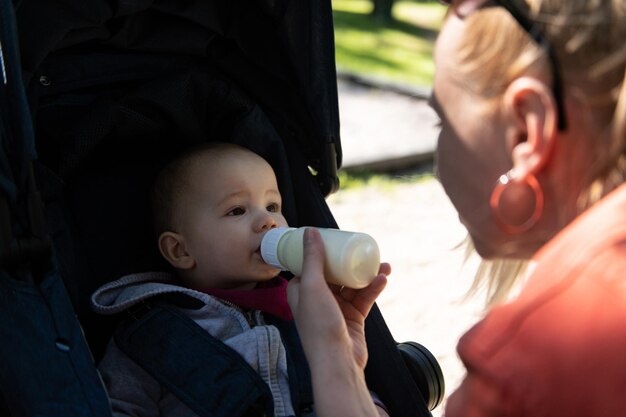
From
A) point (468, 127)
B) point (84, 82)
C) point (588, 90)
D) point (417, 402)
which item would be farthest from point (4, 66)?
point (417, 402)

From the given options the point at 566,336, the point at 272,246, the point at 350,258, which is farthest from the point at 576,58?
the point at 272,246

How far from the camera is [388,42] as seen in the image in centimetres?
1048

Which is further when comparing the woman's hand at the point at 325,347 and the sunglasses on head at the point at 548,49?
the woman's hand at the point at 325,347

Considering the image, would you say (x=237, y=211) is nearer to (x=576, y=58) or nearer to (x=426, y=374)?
(x=426, y=374)

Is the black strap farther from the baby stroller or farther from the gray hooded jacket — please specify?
the baby stroller

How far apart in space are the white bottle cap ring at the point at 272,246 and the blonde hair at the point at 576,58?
63 cm

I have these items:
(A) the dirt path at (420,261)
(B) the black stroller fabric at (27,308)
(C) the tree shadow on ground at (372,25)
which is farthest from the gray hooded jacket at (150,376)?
(C) the tree shadow on ground at (372,25)

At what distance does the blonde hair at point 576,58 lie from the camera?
1.22 m

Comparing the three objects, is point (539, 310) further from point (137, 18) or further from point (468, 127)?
point (137, 18)

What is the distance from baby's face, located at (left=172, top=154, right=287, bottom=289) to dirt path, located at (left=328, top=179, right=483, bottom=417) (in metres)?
1.41

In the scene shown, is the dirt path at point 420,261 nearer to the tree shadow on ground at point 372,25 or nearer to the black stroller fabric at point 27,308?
the black stroller fabric at point 27,308

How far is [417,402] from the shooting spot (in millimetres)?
2098

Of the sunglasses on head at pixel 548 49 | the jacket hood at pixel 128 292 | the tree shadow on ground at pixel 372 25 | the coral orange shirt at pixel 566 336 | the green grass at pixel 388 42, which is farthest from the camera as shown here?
the tree shadow on ground at pixel 372 25

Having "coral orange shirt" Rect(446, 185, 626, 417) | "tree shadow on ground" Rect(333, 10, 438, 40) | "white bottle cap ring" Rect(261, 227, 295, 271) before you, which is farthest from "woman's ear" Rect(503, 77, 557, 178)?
"tree shadow on ground" Rect(333, 10, 438, 40)
